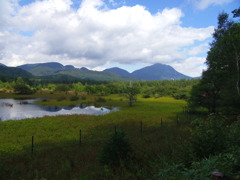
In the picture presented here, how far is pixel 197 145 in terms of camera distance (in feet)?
26.4

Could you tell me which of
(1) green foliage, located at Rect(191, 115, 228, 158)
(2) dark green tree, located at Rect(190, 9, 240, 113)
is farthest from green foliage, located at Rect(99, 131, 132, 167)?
(2) dark green tree, located at Rect(190, 9, 240, 113)

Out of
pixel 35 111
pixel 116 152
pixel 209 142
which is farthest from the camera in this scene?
pixel 35 111

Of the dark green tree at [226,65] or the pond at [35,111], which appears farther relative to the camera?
the pond at [35,111]

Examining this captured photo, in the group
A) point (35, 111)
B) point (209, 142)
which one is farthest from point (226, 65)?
point (35, 111)

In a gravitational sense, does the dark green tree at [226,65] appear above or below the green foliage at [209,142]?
above

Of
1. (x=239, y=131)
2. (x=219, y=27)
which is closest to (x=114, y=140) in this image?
(x=239, y=131)

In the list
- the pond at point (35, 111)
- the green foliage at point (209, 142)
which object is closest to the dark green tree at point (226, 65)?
the green foliage at point (209, 142)

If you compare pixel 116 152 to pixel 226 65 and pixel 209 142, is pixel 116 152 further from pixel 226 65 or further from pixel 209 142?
pixel 226 65

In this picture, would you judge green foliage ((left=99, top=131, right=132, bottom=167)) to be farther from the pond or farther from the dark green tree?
the pond

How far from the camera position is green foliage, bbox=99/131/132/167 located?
1071 cm

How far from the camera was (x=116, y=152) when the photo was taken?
10898 millimetres

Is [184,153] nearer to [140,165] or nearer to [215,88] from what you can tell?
[140,165]

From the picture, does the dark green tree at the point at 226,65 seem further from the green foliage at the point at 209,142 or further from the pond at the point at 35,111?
the pond at the point at 35,111

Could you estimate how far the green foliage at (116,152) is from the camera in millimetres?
10711
